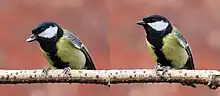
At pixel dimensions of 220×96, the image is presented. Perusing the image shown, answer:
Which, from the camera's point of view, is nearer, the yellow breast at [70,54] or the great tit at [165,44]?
the great tit at [165,44]

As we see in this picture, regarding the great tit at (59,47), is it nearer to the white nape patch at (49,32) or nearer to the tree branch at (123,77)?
the white nape patch at (49,32)

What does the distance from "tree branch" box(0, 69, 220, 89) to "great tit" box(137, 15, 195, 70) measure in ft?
0.76

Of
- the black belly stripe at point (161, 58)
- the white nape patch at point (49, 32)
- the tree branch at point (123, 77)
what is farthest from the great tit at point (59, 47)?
the black belly stripe at point (161, 58)

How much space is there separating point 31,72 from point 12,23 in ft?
3.47

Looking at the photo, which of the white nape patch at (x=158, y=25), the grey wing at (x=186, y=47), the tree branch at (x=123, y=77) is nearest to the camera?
the tree branch at (x=123, y=77)

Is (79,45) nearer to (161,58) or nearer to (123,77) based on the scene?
(161,58)

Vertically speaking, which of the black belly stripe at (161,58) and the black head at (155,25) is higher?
the black head at (155,25)

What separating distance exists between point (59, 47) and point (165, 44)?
406 mm

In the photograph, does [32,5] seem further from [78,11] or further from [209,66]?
[209,66]

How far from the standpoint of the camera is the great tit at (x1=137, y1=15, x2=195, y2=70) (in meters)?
2.53

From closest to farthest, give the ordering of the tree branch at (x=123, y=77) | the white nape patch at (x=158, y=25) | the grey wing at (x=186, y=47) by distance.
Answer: the tree branch at (x=123, y=77), the white nape patch at (x=158, y=25), the grey wing at (x=186, y=47)

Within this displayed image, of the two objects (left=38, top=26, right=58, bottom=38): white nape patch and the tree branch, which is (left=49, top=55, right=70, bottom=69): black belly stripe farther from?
the tree branch

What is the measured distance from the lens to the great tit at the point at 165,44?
2.53 metres

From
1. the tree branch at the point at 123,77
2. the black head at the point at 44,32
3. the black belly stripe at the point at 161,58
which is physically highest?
the black head at the point at 44,32
